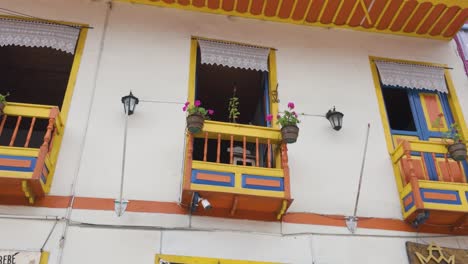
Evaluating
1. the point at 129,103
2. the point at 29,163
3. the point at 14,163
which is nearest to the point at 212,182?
the point at 129,103

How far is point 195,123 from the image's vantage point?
558cm

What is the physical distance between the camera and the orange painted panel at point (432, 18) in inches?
285

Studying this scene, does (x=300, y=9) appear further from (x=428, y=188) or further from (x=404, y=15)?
(x=428, y=188)

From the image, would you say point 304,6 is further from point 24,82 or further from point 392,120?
point 24,82

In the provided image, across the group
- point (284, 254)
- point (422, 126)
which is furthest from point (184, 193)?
point (422, 126)

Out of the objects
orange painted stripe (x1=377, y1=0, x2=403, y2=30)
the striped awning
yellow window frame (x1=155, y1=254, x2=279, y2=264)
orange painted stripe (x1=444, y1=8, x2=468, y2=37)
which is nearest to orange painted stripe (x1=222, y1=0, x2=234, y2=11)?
the striped awning

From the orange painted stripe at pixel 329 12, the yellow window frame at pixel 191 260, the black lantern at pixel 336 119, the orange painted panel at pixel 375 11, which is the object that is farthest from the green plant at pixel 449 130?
the yellow window frame at pixel 191 260

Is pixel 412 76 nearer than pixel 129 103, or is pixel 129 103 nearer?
pixel 129 103

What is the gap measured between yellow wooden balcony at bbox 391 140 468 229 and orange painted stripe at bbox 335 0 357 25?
2337 mm

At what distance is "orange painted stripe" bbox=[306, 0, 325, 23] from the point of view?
281 inches

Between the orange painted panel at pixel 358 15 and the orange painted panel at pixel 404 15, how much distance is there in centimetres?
53

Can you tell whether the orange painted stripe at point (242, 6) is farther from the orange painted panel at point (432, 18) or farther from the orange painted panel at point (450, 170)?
the orange painted panel at point (450, 170)

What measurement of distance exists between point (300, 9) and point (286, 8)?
216 mm

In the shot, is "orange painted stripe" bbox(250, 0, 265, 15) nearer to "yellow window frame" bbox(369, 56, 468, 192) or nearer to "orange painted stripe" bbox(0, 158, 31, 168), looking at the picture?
"yellow window frame" bbox(369, 56, 468, 192)
